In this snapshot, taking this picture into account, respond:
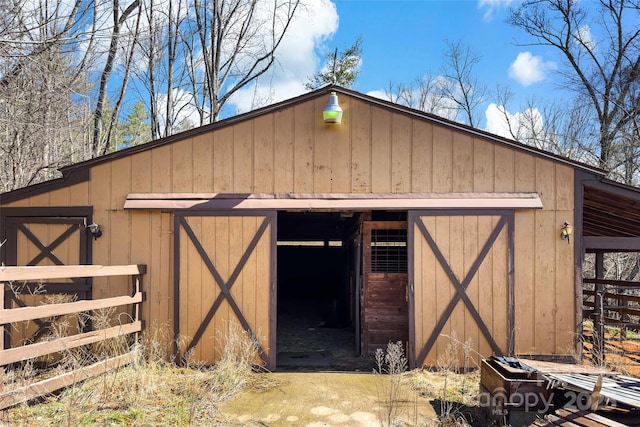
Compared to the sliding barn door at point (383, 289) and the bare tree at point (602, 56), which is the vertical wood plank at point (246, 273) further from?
the bare tree at point (602, 56)

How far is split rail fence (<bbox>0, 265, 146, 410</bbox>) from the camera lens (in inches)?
156

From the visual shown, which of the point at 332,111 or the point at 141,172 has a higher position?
the point at 332,111

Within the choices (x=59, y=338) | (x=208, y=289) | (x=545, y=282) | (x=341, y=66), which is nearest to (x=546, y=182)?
(x=545, y=282)

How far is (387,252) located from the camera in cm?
712

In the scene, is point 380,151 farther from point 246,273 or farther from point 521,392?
point 521,392

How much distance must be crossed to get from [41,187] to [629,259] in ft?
50.6

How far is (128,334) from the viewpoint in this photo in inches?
237

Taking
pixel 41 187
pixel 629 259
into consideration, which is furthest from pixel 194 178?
pixel 629 259

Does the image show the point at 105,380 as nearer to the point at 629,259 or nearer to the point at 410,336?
the point at 410,336

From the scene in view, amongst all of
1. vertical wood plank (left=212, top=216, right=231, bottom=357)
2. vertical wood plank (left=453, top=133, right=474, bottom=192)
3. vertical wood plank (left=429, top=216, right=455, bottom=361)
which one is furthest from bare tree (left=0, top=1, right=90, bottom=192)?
vertical wood plank (left=429, top=216, right=455, bottom=361)

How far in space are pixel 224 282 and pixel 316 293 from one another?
692cm

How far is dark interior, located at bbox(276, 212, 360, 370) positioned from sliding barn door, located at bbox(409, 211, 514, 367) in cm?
134

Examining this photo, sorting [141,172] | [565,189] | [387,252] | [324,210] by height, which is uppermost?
[141,172]

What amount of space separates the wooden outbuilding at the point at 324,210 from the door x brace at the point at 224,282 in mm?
19
